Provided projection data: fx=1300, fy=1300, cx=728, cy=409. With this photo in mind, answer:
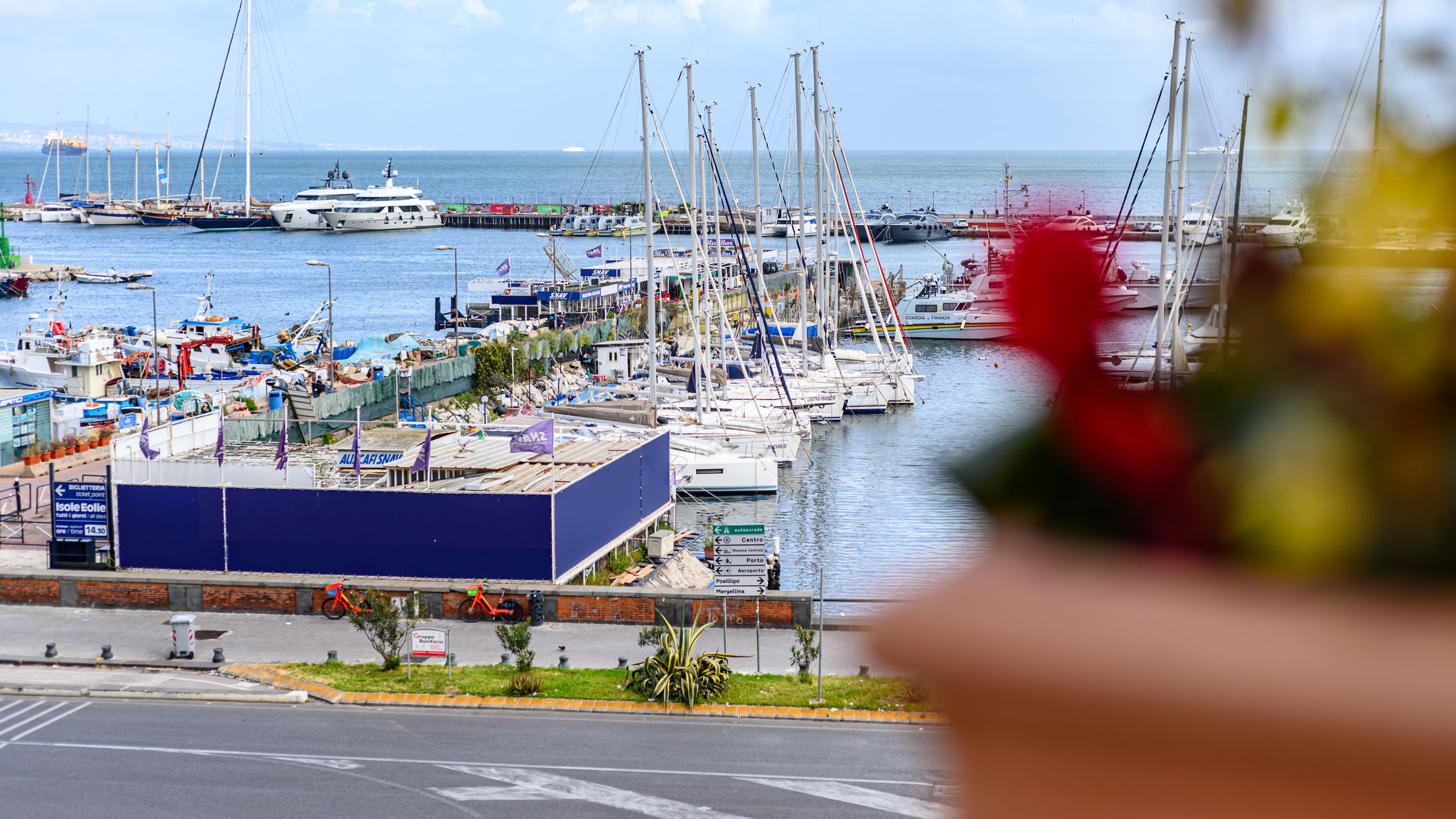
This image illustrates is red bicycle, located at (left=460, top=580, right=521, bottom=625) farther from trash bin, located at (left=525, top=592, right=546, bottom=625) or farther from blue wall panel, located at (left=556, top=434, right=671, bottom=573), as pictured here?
blue wall panel, located at (left=556, top=434, right=671, bottom=573)

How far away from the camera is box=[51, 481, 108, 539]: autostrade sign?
25281 mm

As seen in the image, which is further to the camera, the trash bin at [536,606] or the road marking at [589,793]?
the trash bin at [536,606]

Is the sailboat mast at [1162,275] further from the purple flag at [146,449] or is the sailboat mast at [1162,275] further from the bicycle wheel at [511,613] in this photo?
the purple flag at [146,449]

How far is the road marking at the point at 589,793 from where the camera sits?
15.3m

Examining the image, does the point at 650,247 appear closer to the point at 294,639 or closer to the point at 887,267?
the point at 294,639

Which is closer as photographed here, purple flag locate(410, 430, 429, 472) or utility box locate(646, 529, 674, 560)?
purple flag locate(410, 430, 429, 472)

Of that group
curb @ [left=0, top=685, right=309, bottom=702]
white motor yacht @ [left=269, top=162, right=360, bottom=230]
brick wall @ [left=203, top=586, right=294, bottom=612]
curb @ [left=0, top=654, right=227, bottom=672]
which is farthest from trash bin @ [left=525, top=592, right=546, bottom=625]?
white motor yacht @ [left=269, top=162, right=360, bottom=230]

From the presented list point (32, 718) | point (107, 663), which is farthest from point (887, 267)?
point (32, 718)

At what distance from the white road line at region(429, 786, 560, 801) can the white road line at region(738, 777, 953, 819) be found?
8.58ft

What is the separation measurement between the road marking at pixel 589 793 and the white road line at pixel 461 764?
0.63 ft

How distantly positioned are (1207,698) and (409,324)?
9556cm

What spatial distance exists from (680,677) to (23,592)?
13.5 m

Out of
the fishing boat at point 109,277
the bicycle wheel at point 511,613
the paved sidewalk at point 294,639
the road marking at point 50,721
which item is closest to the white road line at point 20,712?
the road marking at point 50,721

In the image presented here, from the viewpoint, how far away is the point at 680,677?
19.4 m
